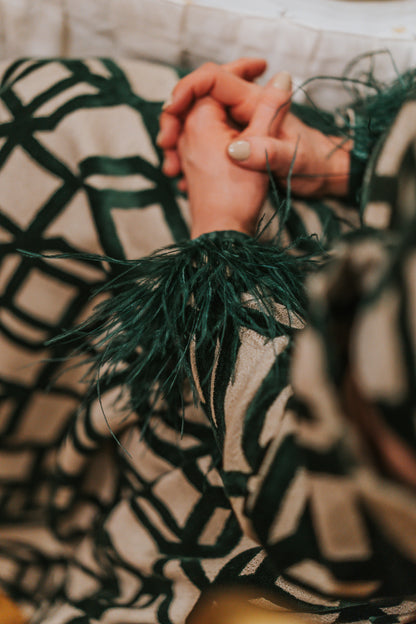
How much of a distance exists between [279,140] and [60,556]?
1.96ft

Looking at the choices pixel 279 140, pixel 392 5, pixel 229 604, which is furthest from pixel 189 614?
pixel 392 5

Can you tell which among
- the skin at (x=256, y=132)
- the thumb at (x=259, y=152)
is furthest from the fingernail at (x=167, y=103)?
the thumb at (x=259, y=152)

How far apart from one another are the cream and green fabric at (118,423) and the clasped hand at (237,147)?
0.10ft

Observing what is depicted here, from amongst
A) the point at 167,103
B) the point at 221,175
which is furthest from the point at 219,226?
the point at 167,103

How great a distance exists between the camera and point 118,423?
51cm

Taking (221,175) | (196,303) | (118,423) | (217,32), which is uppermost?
(217,32)

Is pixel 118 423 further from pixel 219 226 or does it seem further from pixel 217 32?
pixel 217 32

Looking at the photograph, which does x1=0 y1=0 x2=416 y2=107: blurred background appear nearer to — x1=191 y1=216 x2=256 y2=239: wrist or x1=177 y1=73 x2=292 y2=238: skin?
x1=177 y1=73 x2=292 y2=238: skin

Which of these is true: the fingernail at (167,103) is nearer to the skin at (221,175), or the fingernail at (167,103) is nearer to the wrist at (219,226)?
the skin at (221,175)

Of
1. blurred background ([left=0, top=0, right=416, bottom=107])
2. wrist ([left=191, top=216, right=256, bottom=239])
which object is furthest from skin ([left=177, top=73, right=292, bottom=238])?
blurred background ([left=0, top=0, right=416, bottom=107])

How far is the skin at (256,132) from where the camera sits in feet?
1.58

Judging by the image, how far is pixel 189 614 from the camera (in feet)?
1.36

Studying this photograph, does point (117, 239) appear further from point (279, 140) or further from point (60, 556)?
point (60, 556)

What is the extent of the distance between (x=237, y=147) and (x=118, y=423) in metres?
0.33
